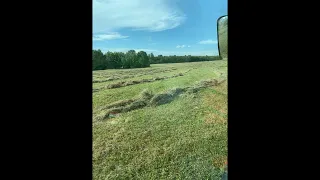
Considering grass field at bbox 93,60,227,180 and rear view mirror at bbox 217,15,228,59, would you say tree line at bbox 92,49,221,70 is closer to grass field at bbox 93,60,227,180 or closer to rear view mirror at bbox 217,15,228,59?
grass field at bbox 93,60,227,180

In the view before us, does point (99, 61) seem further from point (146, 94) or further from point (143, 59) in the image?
point (146, 94)

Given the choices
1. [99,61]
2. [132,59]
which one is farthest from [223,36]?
[132,59]

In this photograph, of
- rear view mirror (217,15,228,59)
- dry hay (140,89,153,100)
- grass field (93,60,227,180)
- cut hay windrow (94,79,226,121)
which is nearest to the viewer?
rear view mirror (217,15,228,59)

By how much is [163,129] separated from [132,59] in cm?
68

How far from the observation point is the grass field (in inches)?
60.1

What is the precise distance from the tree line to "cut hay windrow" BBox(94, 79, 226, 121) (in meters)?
0.28

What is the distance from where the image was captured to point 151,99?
193 centimetres

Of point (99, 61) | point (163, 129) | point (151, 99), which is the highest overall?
point (99, 61)

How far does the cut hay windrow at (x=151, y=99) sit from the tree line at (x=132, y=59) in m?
0.28

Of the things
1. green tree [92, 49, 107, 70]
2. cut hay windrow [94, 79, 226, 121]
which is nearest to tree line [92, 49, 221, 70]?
green tree [92, 49, 107, 70]
